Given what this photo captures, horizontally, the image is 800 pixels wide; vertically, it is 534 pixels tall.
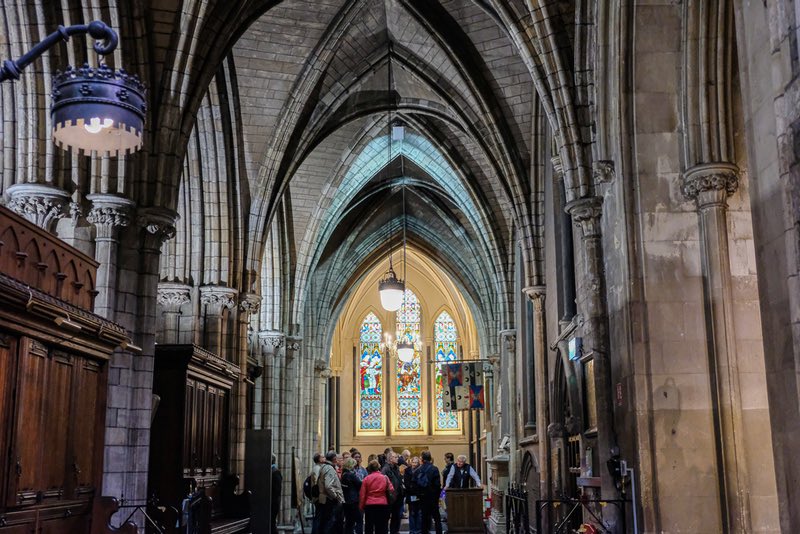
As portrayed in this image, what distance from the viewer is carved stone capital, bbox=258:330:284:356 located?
73.7 feet

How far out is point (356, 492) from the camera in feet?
49.3

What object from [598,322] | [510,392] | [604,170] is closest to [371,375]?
[510,392]

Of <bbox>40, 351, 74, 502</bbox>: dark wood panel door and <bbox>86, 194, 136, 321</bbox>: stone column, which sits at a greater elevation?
<bbox>86, 194, 136, 321</bbox>: stone column

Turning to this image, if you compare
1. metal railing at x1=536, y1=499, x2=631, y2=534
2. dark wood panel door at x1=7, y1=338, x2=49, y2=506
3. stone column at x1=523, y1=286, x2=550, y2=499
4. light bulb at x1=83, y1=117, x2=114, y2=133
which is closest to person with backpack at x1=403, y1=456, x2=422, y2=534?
stone column at x1=523, y1=286, x2=550, y2=499

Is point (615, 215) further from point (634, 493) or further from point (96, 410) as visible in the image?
point (96, 410)

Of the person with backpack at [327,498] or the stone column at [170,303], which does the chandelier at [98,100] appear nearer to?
the person with backpack at [327,498]

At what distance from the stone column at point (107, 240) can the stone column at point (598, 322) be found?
Answer: 17.7 feet

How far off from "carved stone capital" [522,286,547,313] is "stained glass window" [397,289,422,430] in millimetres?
21861

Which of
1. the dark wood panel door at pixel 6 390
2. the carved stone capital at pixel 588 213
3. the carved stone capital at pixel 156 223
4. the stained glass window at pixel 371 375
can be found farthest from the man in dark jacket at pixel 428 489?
the stained glass window at pixel 371 375

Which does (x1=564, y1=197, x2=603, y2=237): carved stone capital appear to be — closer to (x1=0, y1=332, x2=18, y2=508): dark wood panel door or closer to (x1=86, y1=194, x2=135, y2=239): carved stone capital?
(x1=86, y1=194, x2=135, y2=239): carved stone capital

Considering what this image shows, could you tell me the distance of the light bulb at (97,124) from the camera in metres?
5.50

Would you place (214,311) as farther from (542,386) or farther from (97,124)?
(97,124)

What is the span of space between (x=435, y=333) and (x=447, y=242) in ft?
33.4

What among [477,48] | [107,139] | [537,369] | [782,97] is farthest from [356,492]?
[782,97]
